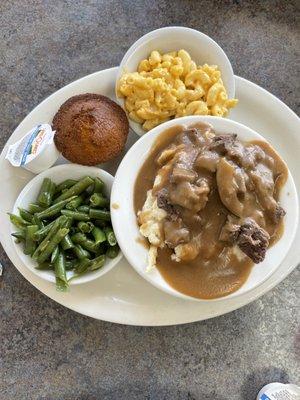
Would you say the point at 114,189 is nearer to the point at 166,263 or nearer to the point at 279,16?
the point at 166,263

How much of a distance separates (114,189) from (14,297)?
883mm

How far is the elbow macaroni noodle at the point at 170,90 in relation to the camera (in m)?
2.49

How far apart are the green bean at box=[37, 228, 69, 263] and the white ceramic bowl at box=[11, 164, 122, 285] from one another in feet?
0.25

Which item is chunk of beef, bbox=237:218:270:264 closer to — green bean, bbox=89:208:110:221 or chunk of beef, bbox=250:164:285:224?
chunk of beef, bbox=250:164:285:224

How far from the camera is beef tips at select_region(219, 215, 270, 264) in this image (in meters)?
2.15

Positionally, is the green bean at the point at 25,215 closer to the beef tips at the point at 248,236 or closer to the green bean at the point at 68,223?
the green bean at the point at 68,223

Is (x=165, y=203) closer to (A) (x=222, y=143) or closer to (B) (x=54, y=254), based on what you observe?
(A) (x=222, y=143)

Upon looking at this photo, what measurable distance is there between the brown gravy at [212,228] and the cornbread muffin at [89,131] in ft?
0.70

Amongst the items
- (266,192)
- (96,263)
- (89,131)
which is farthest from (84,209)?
(266,192)

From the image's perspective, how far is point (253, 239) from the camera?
7.07 ft

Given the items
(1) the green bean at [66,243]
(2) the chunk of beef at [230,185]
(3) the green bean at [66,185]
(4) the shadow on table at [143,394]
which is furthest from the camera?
(4) the shadow on table at [143,394]

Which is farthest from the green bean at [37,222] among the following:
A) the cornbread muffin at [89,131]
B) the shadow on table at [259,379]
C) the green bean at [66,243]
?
the shadow on table at [259,379]

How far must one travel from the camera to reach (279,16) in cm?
307

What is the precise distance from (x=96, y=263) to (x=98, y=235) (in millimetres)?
128
